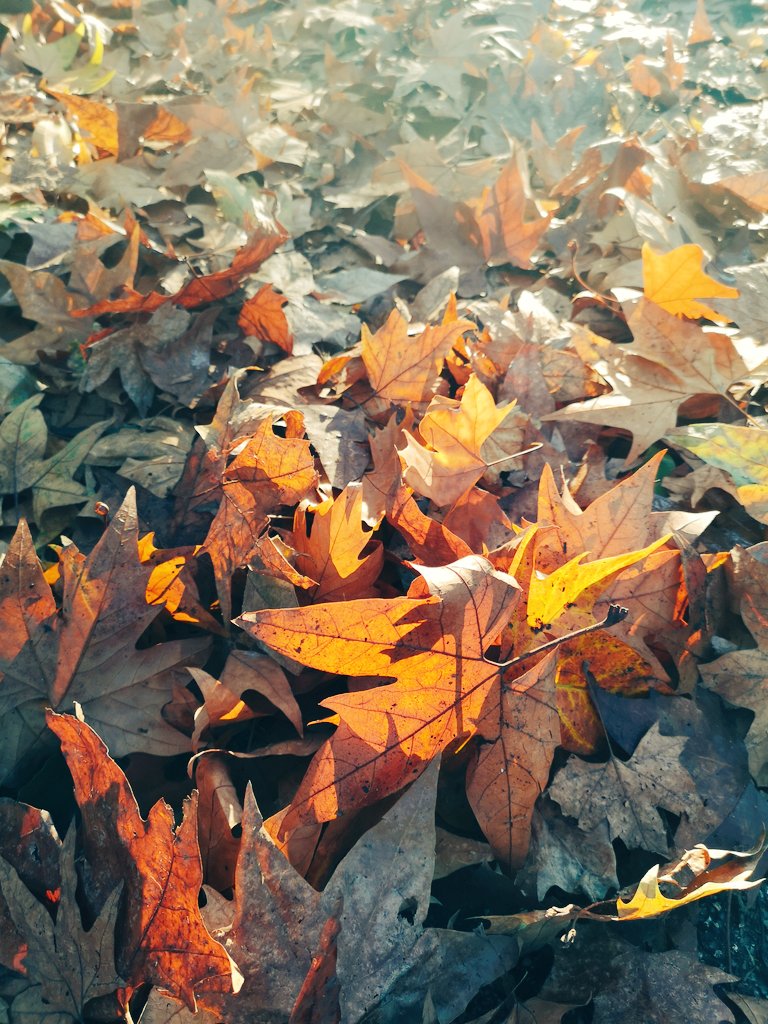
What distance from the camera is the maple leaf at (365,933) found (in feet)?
2.80

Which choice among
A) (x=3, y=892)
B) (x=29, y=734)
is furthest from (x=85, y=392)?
(x=3, y=892)

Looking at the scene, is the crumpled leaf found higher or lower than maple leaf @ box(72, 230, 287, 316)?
Answer: lower

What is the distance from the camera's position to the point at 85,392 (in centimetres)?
165

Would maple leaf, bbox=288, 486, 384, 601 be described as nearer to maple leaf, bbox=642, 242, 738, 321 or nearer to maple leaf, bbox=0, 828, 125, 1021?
maple leaf, bbox=0, 828, 125, 1021

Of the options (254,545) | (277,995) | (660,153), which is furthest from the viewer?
(660,153)

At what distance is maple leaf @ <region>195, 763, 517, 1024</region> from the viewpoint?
854mm

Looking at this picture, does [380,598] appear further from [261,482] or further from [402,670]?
[261,482]

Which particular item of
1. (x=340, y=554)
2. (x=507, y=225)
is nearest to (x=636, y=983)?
(x=340, y=554)

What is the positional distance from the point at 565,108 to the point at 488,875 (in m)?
2.91

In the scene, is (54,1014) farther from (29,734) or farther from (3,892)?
(29,734)

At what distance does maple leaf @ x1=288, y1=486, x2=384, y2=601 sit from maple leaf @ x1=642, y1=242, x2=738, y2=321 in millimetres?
857

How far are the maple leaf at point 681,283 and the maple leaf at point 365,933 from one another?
117 centimetres

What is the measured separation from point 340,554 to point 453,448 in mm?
298

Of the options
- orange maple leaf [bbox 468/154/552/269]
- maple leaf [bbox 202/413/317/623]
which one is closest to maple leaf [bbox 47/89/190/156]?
orange maple leaf [bbox 468/154/552/269]
